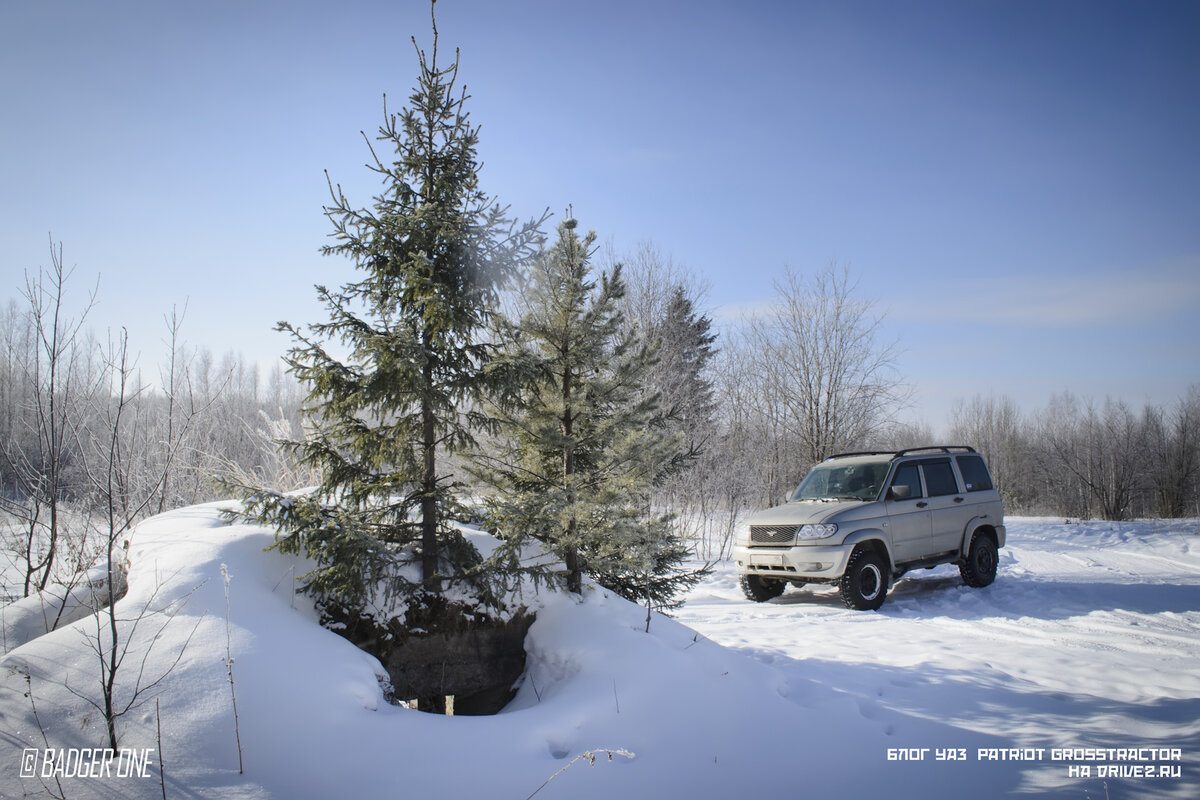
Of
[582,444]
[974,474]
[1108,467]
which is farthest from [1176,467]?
[582,444]

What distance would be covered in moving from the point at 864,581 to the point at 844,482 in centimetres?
172

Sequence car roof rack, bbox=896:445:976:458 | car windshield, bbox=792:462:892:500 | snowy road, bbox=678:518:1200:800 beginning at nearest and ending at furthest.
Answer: snowy road, bbox=678:518:1200:800 < car windshield, bbox=792:462:892:500 < car roof rack, bbox=896:445:976:458

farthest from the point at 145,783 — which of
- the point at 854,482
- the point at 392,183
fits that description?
the point at 854,482

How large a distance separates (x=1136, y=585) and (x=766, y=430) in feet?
43.8

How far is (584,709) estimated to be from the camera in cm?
358

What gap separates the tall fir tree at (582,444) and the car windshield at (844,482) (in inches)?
165

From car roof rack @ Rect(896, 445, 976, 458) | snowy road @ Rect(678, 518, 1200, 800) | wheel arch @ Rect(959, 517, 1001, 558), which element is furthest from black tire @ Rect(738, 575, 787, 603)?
wheel arch @ Rect(959, 517, 1001, 558)

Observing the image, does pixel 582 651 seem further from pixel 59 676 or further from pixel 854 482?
pixel 854 482

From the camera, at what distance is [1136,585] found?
8906mm

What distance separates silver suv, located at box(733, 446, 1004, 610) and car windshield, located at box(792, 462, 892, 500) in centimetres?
2

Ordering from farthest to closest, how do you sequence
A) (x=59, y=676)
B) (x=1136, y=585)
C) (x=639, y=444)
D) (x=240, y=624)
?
(x=1136, y=585) → (x=639, y=444) → (x=240, y=624) → (x=59, y=676)

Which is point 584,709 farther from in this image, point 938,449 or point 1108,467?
point 1108,467

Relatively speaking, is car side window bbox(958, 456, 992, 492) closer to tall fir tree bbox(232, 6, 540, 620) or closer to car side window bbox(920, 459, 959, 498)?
car side window bbox(920, 459, 959, 498)

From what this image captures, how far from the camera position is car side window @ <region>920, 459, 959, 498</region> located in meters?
9.08
